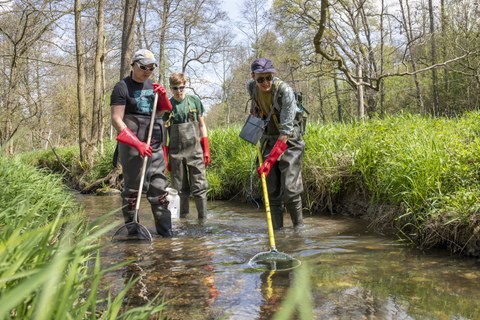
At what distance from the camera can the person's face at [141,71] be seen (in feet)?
15.0

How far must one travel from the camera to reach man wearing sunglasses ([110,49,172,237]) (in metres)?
4.54

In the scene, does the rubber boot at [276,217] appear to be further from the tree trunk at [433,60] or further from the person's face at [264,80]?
the tree trunk at [433,60]

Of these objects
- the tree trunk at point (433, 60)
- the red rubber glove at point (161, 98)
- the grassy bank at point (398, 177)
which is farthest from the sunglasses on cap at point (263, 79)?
the tree trunk at point (433, 60)

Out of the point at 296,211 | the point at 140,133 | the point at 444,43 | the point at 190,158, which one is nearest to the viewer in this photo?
the point at 140,133

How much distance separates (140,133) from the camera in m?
4.80

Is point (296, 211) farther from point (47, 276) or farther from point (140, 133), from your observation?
point (47, 276)

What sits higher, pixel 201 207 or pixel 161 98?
pixel 161 98

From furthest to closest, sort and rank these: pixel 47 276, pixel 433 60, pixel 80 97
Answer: pixel 433 60, pixel 80 97, pixel 47 276

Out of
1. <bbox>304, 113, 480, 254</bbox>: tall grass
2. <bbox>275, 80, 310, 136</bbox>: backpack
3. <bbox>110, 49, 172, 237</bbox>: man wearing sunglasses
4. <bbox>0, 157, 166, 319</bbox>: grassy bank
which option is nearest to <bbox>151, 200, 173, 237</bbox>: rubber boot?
<bbox>110, 49, 172, 237</bbox>: man wearing sunglasses

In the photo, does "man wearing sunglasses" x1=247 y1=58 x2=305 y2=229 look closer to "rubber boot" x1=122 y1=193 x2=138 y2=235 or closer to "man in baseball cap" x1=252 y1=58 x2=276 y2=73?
"man in baseball cap" x1=252 y1=58 x2=276 y2=73

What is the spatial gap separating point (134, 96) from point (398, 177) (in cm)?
292

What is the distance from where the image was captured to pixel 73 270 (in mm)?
1169

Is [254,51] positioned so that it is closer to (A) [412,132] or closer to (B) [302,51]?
(B) [302,51]

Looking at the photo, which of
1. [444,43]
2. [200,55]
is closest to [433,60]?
[444,43]
